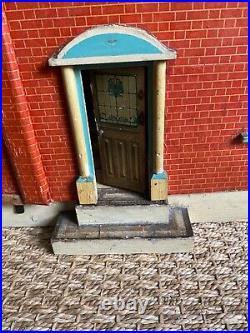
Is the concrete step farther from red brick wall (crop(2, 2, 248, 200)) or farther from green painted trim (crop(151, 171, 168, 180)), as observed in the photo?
green painted trim (crop(151, 171, 168, 180))

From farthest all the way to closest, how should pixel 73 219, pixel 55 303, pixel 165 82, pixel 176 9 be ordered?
pixel 73 219 → pixel 55 303 → pixel 165 82 → pixel 176 9

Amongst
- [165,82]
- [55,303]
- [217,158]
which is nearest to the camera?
[165,82]

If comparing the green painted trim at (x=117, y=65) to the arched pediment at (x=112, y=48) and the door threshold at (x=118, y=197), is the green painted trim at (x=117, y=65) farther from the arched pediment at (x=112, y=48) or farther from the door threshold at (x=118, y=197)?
the door threshold at (x=118, y=197)

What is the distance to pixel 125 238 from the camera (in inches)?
167

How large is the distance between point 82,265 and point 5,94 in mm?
2308

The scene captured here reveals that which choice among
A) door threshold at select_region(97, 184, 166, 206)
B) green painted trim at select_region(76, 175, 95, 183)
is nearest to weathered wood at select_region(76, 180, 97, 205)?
green painted trim at select_region(76, 175, 95, 183)

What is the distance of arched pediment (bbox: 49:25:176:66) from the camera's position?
3293mm

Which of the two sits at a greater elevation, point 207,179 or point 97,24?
point 97,24

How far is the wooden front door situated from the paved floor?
1099 millimetres

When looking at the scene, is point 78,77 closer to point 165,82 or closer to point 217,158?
point 165,82

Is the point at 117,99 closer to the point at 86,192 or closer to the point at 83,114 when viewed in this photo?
the point at 83,114

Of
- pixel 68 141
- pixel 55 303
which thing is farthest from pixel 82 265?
pixel 68 141

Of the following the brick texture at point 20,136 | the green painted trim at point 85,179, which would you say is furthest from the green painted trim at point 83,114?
the brick texture at point 20,136

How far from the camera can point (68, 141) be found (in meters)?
4.08
